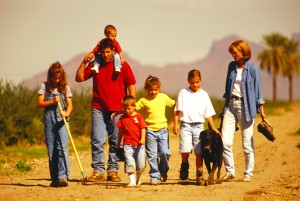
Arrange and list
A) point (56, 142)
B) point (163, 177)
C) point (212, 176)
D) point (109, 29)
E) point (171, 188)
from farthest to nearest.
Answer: point (109, 29)
point (163, 177)
point (56, 142)
point (212, 176)
point (171, 188)

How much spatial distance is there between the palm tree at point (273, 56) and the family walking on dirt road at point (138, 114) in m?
107

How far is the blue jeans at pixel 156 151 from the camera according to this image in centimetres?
1230

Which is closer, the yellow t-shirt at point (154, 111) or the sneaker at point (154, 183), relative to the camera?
the sneaker at point (154, 183)

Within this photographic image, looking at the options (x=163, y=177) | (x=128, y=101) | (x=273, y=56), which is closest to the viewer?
(x=128, y=101)

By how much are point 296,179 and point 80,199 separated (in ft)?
14.3

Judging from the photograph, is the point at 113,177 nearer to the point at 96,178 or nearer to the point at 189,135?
the point at 96,178

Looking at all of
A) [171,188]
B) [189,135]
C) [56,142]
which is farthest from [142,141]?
[56,142]

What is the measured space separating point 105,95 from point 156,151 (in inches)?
51.2

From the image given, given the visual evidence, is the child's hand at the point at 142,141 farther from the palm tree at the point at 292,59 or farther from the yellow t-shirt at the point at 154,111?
the palm tree at the point at 292,59

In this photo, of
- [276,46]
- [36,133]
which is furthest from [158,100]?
[276,46]

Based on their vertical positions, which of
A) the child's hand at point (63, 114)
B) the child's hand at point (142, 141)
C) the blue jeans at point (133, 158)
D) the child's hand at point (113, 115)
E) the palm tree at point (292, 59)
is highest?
the palm tree at point (292, 59)

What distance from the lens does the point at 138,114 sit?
12.0 metres

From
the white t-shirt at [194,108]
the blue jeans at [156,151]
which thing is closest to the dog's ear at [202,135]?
the white t-shirt at [194,108]

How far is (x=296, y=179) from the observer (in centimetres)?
1322
